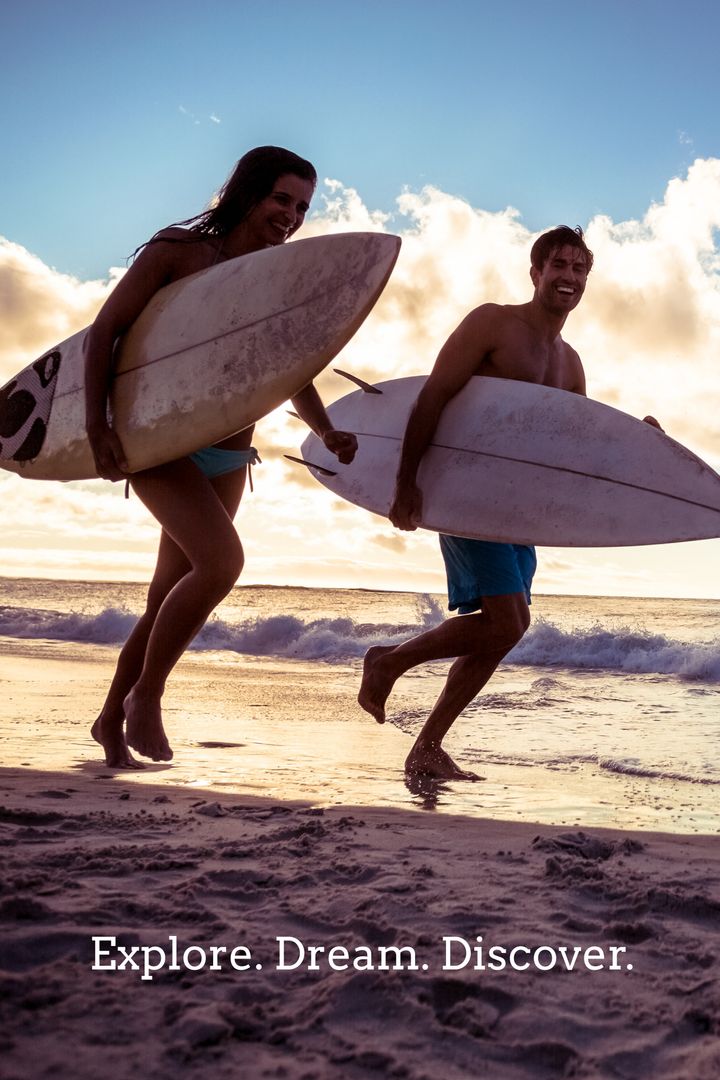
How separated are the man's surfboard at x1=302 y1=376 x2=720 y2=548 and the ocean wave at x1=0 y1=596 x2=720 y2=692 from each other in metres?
4.35

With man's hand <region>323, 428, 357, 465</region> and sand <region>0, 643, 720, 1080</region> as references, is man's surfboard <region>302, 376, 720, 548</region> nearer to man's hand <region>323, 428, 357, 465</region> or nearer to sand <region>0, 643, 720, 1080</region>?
man's hand <region>323, 428, 357, 465</region>

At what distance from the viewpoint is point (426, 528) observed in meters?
3.69

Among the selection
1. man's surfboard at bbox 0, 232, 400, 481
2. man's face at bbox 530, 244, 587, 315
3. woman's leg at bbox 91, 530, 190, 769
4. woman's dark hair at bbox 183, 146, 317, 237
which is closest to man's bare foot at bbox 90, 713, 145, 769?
woman's leg at bbox 91, 530, 190, 769

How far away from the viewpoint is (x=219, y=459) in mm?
3270

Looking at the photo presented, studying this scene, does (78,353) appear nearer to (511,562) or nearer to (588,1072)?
(511,562)

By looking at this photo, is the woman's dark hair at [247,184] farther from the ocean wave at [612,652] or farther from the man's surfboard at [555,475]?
the ocean wave at [612,652]

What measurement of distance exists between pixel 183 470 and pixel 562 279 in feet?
5.27

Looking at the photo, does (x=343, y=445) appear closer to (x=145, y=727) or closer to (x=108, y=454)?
(x=108, y=454)

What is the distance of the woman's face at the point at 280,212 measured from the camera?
3133mm

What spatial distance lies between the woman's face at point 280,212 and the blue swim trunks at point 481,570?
1.26m

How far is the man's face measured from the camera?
3.60 meters

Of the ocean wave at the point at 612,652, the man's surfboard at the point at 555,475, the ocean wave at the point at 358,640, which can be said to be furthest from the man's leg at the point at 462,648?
the ocean wave at the point at 612,652

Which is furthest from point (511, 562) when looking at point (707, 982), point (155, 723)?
point (707, 982)

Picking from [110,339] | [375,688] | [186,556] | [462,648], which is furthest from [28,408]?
[462,648]
